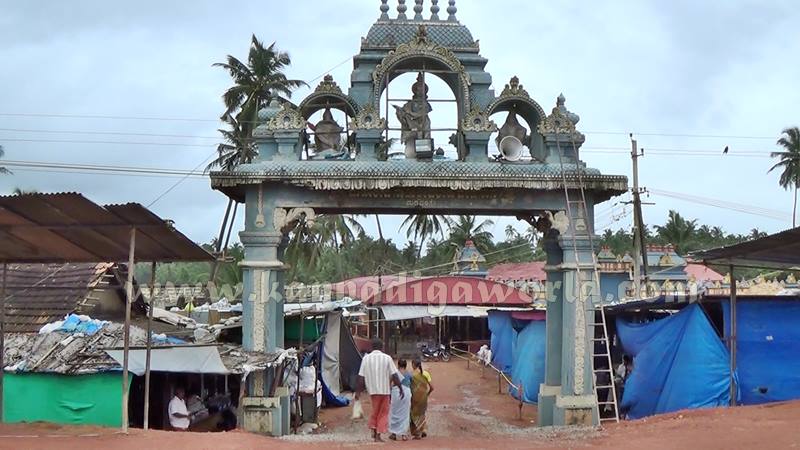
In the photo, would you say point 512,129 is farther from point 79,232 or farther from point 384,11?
point 79,232

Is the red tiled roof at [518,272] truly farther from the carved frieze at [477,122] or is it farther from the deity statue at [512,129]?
the carved frieze at [477,122]

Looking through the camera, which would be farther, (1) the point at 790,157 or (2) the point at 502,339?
(1) the point at 790,157

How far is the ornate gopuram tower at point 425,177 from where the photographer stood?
14.2m

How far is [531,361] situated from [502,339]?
24.3 ft

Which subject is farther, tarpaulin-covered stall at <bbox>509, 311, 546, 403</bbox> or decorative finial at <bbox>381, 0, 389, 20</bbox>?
tarpaulin-covered stall at <bbox>509, 311, 546, 403</bbox>

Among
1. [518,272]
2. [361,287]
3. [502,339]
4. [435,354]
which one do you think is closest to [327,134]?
[502,339]

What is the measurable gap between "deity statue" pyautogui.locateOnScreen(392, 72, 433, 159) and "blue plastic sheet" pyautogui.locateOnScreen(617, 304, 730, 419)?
18.2ft

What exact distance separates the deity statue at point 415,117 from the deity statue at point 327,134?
1.16m

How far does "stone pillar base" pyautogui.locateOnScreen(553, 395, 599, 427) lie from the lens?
1438 centimetres

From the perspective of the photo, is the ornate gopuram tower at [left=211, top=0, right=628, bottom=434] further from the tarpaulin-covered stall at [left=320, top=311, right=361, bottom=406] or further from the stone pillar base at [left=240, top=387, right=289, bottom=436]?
the tarpaulin-covered stall at [left=320, top=311, right=361, bottom=406]

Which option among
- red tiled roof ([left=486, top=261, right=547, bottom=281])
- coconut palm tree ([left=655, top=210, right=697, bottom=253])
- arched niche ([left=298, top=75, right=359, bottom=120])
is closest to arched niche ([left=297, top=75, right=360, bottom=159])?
arched niche ([left=298, top=75, right=359, bottom=120])

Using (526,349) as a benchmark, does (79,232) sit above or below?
above

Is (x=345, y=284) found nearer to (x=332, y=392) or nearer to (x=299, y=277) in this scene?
(x=332, y=392)

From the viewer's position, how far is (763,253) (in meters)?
12.9
